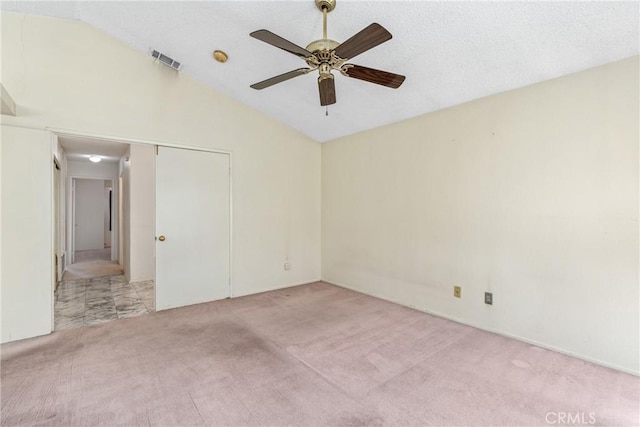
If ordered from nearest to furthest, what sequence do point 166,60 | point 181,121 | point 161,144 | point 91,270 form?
point 166,60 < point 161,144 < point 181,121 < point 91,270

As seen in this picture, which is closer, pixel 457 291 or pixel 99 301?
pixel 457 291

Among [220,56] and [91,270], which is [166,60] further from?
[91,270]

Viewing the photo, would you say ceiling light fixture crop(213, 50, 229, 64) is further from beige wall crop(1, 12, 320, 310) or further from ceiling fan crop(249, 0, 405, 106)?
ceiling fan crop(249, 0, 405, 106)

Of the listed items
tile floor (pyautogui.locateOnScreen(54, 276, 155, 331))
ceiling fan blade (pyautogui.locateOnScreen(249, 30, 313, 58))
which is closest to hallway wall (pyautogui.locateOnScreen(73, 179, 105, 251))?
tile floor (pyautogui.locateOnScreen(54, 276, 155, 331))

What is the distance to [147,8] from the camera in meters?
2.82

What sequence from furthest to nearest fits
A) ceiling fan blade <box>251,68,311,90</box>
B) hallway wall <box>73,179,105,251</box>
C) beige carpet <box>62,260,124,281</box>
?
hallway wall <box>73,179,105,251</box> → beige carpet <box>62,260,124,281</box> → ceiling fan blade <box>251,68,311,90</box>

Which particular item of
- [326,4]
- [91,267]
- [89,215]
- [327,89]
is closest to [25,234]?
[327,89]

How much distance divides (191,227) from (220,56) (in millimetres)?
2101

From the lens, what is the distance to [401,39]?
257 centimetres

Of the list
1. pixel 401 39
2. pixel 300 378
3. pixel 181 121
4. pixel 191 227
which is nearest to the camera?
pixel 300 378

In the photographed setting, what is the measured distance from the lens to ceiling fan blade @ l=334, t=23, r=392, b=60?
175cm

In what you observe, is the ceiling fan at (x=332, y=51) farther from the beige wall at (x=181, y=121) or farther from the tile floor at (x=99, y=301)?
the tile floor at (x=99, y=301)

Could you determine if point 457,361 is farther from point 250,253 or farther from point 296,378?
point 250,253

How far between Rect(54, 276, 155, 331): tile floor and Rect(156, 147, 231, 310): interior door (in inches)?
19.6
